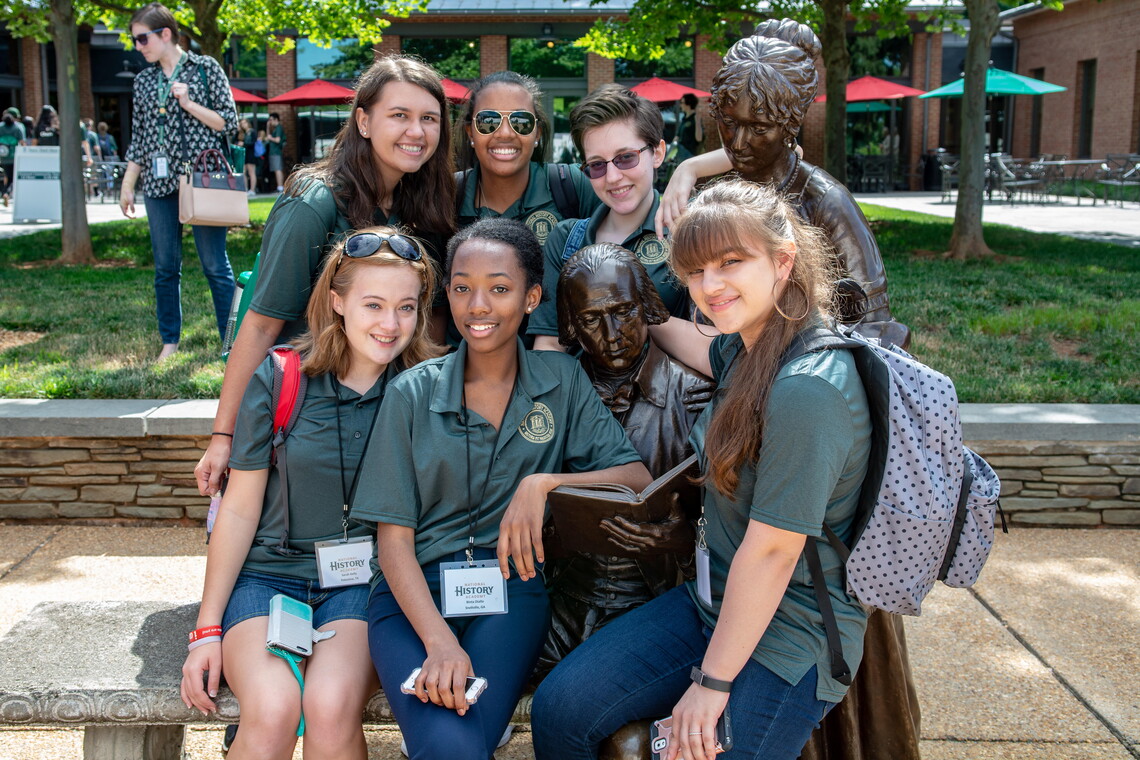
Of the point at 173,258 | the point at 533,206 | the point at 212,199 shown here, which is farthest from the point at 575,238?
the point at 173,258

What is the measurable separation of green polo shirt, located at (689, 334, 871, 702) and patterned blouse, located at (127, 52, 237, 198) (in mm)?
5222

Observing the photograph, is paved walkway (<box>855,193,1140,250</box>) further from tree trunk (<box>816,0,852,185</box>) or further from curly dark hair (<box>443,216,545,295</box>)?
curly dark hair (<box>443,216,545,295</box>)

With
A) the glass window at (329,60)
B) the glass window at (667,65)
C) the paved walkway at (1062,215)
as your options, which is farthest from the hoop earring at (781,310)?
the glass window at (329,60)

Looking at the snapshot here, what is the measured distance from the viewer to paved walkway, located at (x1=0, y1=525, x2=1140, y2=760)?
3263 millimetres

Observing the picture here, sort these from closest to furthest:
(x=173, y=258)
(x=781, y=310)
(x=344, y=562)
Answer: (x=781, y=310) < (x=344, y=562) < (x=173, y=258)

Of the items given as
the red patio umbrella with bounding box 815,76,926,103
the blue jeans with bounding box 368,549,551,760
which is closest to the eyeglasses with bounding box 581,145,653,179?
the blue jeans with bounding box 368,549,551,760

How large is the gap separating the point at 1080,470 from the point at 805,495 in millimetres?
3478

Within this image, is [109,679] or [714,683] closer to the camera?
[714,683]

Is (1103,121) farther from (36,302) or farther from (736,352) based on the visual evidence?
(736,352)

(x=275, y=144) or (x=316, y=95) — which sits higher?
(x=316, y=95)

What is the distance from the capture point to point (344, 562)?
8.96 feet

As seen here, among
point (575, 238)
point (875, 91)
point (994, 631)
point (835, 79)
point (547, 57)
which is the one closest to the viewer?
point (575, 238)

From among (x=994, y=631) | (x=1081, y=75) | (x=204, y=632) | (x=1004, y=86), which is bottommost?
(x=994, y=631)

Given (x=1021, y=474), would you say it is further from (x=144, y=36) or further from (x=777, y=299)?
(x=144, y=36)
